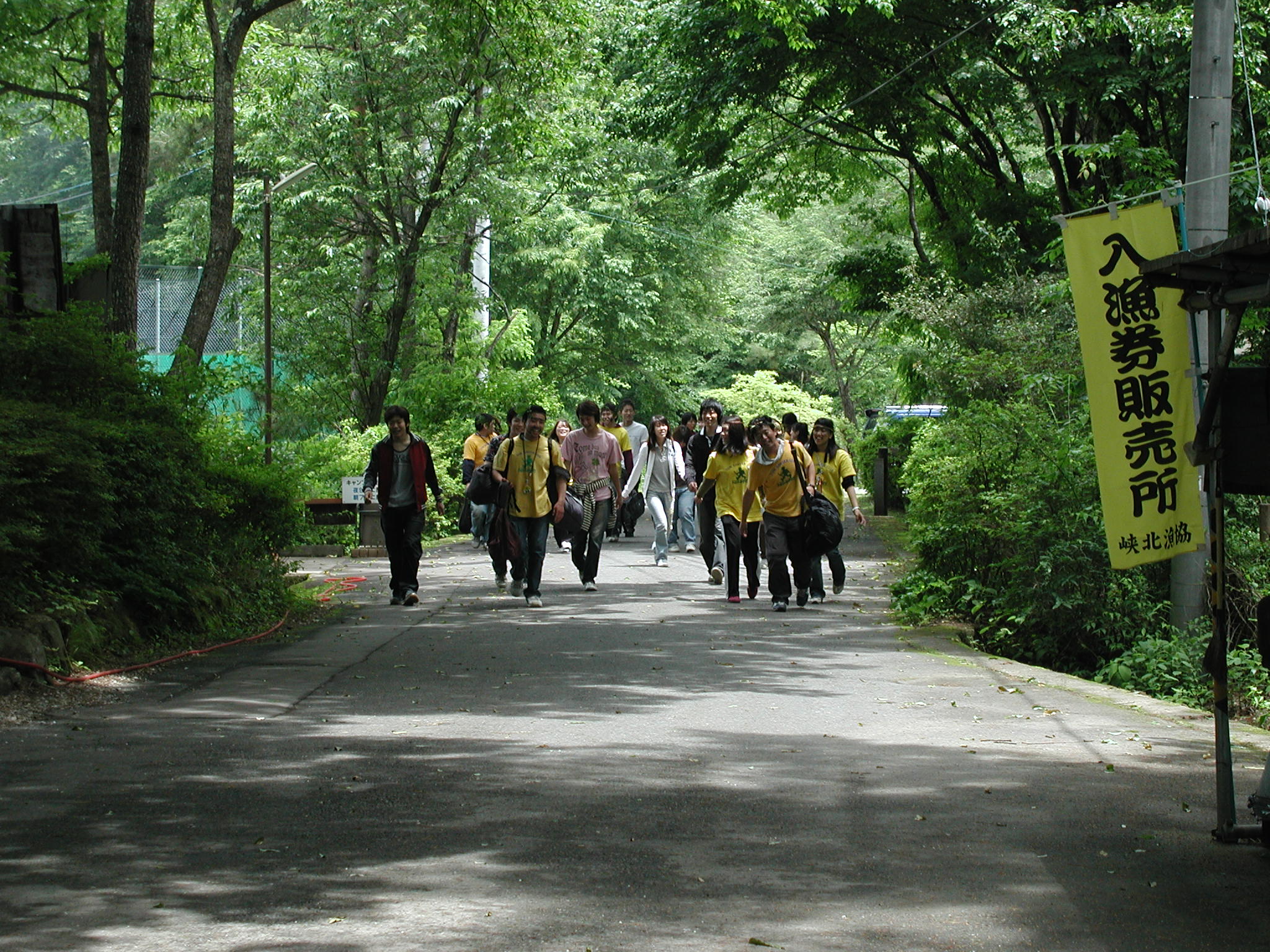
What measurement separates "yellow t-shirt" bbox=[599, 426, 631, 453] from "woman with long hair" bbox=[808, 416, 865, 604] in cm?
504

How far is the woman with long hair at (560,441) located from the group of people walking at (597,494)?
330 mm

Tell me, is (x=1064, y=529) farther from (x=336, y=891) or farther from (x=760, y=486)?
(x=336, y=891)

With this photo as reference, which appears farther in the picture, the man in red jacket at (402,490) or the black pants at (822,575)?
the black pants at (822,575)

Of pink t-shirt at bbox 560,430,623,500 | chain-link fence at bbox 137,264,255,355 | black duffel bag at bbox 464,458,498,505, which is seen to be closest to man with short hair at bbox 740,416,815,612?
black duffel bag at bbox 464,458,498,505

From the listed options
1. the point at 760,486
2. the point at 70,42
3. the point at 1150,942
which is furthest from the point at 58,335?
the point at 70,42

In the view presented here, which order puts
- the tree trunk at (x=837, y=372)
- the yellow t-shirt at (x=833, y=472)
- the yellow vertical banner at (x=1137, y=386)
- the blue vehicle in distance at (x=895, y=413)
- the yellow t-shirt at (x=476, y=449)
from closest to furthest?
1. the yellow vertical banner at (x=1137, y=386)
2. the yellow t-shirt at (x=833, y=472)
3. the yellow t-shirt at (x=476, y=449)
4. the blue vehicle in distance at (x=895, y=413)
5. the tree trunk at (x=837, y=372)

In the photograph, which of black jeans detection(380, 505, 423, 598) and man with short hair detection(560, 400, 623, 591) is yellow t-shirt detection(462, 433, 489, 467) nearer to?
man with short hair detection(560, 400, 623, 591)

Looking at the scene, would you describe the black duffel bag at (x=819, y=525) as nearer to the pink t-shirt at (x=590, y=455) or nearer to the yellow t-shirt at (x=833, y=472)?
the yellow t-shirt at (x=833, y=472)

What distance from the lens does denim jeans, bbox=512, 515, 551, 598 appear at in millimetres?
13945

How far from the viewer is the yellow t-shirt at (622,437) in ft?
66.6

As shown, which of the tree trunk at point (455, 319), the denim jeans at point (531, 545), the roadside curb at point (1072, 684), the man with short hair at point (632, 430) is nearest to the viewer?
the roadside curb at point (1072, 684)

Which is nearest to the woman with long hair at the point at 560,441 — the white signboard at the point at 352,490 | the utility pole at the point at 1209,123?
the white signboard at the point at 352,490

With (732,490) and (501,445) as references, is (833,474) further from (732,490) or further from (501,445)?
(501,445)

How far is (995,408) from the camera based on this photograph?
13047 mm
